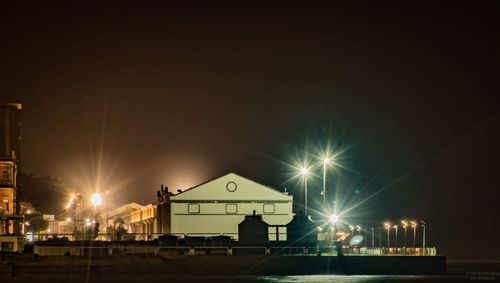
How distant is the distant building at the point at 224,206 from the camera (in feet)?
351

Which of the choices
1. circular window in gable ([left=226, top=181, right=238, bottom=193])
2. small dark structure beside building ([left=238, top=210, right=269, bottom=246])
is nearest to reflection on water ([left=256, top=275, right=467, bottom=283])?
small dark structure beside building ([left=238, top=210, right=269, bottom=246])

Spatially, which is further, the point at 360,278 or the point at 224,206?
the point at 224,206

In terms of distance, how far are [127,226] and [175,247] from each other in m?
104

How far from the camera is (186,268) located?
68.1 meters

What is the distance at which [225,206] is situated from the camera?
355ft

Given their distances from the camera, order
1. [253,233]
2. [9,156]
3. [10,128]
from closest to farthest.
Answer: [253,233] → [9,156] → [10,128]

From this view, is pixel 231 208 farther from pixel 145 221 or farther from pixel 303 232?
pixel 303 232

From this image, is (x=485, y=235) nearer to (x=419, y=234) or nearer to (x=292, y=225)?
(x=419, y=234)

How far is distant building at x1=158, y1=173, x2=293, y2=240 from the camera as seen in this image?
107m

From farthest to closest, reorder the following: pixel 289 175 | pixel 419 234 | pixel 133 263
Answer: pixel 419 234, pixel 289 175, pixel 133 263

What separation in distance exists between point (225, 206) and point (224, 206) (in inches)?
4.9

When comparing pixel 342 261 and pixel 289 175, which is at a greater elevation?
pixel 289 175

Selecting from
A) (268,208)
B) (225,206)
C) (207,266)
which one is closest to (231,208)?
(225,206)


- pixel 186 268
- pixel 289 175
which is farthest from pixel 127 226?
pixel 186 268
